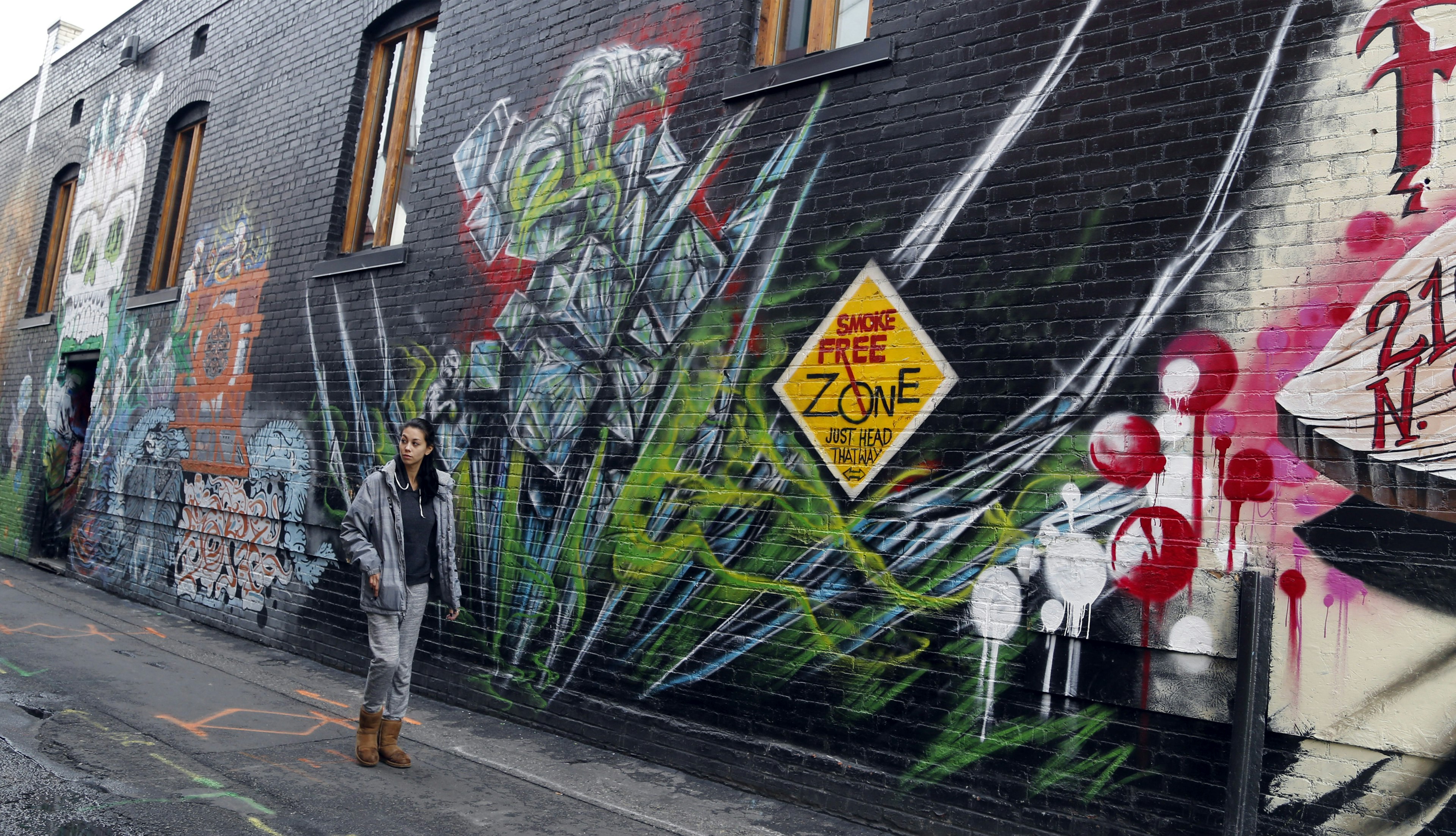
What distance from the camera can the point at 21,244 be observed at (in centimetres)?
1471

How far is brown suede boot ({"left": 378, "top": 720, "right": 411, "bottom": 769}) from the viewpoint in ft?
16.4

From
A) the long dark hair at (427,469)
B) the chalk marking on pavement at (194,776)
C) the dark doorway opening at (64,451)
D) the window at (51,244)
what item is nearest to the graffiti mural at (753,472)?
the long dark hair at (427,469)

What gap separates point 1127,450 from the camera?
405cm

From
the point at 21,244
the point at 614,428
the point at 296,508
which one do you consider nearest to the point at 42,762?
the point at 614,428

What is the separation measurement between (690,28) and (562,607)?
3677 millimetres

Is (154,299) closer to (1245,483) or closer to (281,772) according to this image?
(281,772)

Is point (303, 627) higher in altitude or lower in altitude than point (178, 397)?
lower

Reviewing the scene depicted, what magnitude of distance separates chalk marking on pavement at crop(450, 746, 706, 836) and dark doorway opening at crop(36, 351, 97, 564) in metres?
9.79

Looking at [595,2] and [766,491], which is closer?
[766,491]

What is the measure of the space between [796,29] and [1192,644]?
4.03 m

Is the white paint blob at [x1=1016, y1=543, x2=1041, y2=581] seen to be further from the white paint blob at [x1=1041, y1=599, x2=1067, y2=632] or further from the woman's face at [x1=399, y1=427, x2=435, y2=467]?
the woman's face at [x1=399, y1=427, x2=435, y2=467]

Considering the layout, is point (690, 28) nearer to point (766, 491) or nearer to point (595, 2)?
point (595, 2)

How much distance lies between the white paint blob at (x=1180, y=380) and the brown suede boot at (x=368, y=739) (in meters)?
4.03

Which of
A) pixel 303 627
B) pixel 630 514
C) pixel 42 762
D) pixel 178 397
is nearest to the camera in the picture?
pixel 42 762
